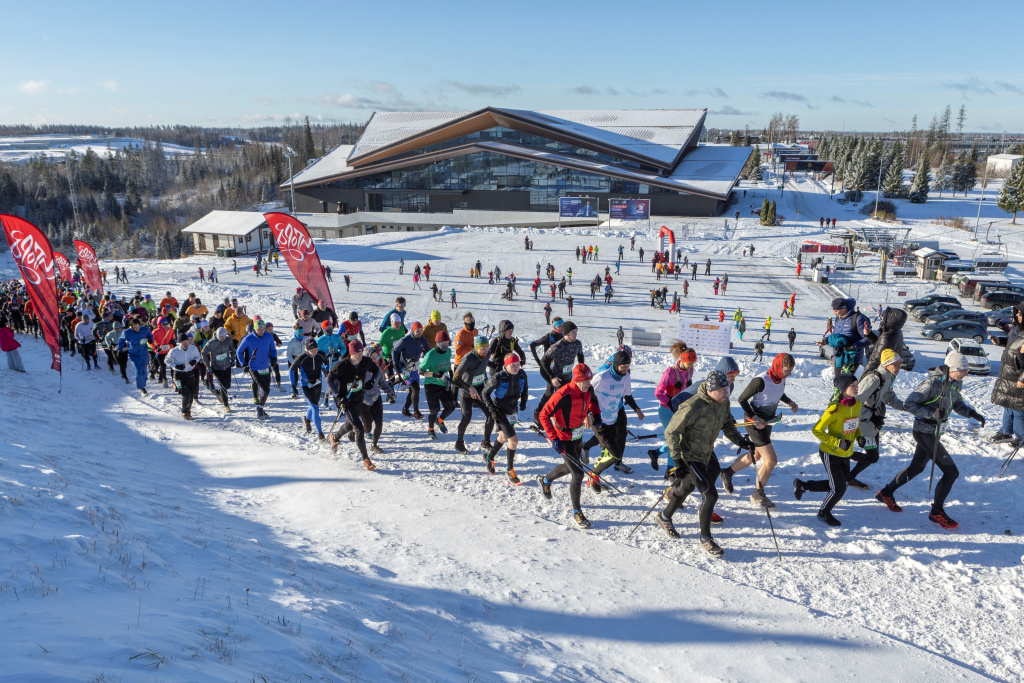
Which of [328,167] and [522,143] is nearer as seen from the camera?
[522,143]

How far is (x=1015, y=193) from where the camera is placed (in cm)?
4881

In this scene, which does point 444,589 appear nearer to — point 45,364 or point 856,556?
point 856,556

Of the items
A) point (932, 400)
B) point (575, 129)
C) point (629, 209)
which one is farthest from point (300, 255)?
point (575, 129)

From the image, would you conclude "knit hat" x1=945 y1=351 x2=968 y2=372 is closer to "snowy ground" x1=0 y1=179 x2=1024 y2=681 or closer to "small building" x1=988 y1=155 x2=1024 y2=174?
"snowy ground" x1=0 y1=179 x2=1024 y2=681

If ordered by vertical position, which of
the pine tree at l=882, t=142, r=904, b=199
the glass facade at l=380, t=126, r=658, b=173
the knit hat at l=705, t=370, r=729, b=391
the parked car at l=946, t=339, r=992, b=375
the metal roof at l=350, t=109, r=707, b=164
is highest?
the metal roof at l=350, t=109, r=707, b=164

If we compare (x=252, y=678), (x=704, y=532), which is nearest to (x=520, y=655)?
(x=252, y=678)

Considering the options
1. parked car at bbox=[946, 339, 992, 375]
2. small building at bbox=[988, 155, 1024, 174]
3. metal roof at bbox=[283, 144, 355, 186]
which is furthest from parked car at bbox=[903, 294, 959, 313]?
small building at bbox=[988, 155, 1024, 174]

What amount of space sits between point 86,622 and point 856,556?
17.0ft

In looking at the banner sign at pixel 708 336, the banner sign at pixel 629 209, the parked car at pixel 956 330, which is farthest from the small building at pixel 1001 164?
the banner sign at pixel 708 336

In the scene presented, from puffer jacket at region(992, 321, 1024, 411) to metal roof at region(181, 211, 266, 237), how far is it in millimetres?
46453

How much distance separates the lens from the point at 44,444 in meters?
6.21

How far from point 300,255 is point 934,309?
24531 mm

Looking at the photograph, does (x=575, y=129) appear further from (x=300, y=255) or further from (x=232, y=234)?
(x=300, y=255)

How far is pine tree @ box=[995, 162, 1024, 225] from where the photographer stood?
48250 millimetres
